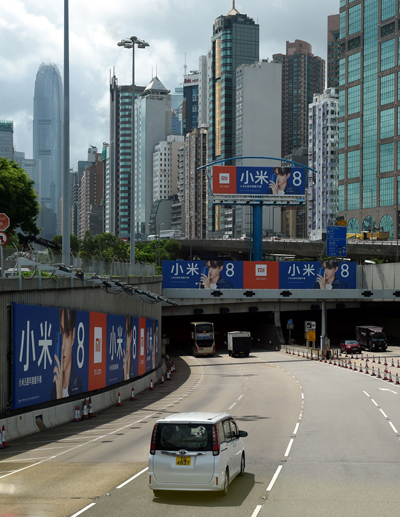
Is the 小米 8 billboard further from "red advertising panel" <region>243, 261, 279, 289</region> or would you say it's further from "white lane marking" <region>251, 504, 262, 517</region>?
"red advertising panel" <region>243, 261, 279, 289</region>

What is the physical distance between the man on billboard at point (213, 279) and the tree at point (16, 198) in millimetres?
17814

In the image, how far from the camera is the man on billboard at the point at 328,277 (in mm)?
68000

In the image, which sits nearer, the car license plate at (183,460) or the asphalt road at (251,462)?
the asphalt road at (251,462)

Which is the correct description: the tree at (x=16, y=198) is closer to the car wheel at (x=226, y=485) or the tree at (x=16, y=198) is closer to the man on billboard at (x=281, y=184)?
the man on billboard at (x=281, y=184)

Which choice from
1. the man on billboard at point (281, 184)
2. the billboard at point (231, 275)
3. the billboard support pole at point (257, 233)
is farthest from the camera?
the billboard support pole at point (257, 233)

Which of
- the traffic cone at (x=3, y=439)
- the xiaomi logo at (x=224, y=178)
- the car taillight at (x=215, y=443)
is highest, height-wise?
the xiaomi logo at (x=224, y=178)

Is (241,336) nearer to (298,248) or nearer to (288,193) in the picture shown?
(288,193)

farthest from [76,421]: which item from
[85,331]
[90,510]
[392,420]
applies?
[90,510]

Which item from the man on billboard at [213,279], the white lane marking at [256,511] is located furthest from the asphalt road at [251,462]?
the man on billboard at [213,279]

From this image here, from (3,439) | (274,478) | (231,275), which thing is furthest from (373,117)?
(274,478)

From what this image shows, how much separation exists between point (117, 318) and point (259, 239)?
35.8 m

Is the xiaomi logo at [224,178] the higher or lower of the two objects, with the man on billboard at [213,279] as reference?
higher

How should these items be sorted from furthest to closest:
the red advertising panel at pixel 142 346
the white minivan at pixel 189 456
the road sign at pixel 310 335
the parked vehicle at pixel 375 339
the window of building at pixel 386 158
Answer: the window of building at pixel 386 158, the parked vehicle at pixel 375 339, the road sign at pixel 310 335, the red advertising panel at pixel 142 346, the white minivan at pixel 189 456

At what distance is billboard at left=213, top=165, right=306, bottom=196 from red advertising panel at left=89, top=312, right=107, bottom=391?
3618 centimetres
